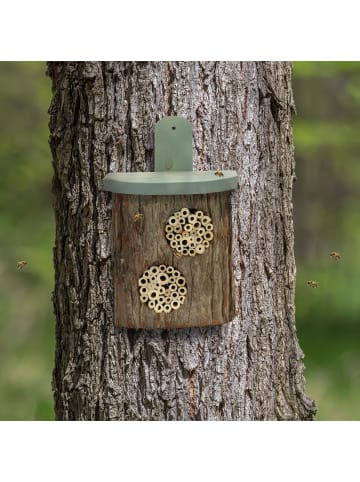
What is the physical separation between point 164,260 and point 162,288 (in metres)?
0.07

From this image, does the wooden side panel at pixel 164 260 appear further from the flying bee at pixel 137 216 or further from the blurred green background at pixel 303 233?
the blurred green background at pixel 303 233

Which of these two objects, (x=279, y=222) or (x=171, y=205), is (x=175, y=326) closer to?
(x=171, y=205)

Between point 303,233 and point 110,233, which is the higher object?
point 110,233

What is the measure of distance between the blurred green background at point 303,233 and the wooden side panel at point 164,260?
5.95 ft

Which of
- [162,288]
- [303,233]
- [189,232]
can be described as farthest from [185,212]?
[303,233]

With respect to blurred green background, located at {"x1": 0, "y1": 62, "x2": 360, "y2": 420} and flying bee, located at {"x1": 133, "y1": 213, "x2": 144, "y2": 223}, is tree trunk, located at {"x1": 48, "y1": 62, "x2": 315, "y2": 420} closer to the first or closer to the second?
flying bee, located at {"x1": 133, "y1": 213, "x2": 144, "y2": 223}

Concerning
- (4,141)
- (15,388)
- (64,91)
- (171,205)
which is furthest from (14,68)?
(171,205)

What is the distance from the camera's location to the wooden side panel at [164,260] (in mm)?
1598

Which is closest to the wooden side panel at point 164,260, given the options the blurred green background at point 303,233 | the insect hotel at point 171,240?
the insect hotel at point 171,240

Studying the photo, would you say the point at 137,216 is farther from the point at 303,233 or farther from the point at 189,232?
the point at 303,233

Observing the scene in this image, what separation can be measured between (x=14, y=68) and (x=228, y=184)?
3061 mm

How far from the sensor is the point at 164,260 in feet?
5.28

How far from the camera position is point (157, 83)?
1.66 m

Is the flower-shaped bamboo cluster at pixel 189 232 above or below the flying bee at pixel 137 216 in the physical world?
below
